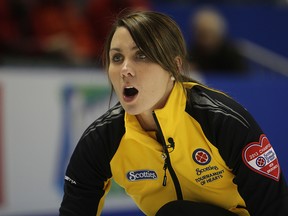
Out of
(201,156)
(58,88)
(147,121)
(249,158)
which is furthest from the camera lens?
(58,88)

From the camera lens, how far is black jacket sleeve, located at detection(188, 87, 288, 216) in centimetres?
192

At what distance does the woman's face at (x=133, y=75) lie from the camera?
1947 mm

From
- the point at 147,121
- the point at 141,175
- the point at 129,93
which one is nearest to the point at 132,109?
the point at 129,93

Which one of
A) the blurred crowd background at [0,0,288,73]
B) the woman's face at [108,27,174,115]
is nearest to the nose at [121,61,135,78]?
the woman's face at [108,27,174,115]

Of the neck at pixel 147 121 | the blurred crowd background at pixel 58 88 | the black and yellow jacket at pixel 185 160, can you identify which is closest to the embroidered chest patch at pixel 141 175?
the black and yellow jacket at pixel 185 160

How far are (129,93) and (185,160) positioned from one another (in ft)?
1.00

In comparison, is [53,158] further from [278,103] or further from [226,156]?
[226,156]

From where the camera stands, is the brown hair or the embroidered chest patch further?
the embroidered chest patch

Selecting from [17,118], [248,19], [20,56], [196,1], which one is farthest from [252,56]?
[17,118]

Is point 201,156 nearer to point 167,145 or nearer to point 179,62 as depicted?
point 167,145

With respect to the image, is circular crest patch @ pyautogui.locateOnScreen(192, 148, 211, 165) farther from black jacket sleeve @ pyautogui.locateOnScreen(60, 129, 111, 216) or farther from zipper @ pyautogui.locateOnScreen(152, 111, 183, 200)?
black jacket sleeve @ pyautogui.locateOnScreen(60, 129, 111, 216)

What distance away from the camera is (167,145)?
2033 mm

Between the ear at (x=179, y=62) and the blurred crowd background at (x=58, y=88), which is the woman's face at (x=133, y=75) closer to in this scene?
the ear at (x=179, y=62)

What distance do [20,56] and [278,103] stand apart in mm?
1833
